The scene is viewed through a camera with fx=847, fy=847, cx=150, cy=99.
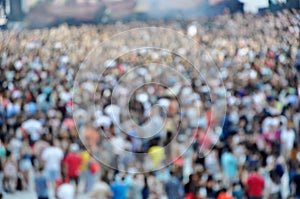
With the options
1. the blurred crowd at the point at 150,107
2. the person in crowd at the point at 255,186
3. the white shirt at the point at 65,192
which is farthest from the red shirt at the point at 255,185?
the white shirt at the point at 65,192

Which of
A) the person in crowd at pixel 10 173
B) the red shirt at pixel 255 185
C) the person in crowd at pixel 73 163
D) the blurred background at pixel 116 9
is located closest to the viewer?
the red shirt at pixel 255 185

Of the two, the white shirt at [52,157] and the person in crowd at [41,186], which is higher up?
the white shirt at [52,157]

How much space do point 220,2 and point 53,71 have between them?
169 centimetres

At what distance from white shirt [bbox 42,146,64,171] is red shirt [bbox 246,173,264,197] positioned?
5.56 feet

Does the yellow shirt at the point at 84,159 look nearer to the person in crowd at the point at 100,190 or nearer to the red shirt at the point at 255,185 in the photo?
the person in crowd at the point at 100,190

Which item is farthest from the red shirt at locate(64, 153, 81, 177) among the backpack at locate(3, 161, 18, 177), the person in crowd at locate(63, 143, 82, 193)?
the backpack at locate(3, 161, 18, 177)

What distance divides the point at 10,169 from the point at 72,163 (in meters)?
0.59

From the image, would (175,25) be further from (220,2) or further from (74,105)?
(74,105)

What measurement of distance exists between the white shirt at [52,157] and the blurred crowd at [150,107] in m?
0.01

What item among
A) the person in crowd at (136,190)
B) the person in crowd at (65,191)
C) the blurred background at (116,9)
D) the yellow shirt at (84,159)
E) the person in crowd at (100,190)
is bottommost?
the person in crowd at (100,190)

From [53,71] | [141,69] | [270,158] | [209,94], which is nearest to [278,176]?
[270,158]

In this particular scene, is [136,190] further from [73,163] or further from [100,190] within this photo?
[73,163]

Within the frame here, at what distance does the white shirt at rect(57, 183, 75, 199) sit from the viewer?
276 inches

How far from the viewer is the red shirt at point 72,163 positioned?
293 inches
